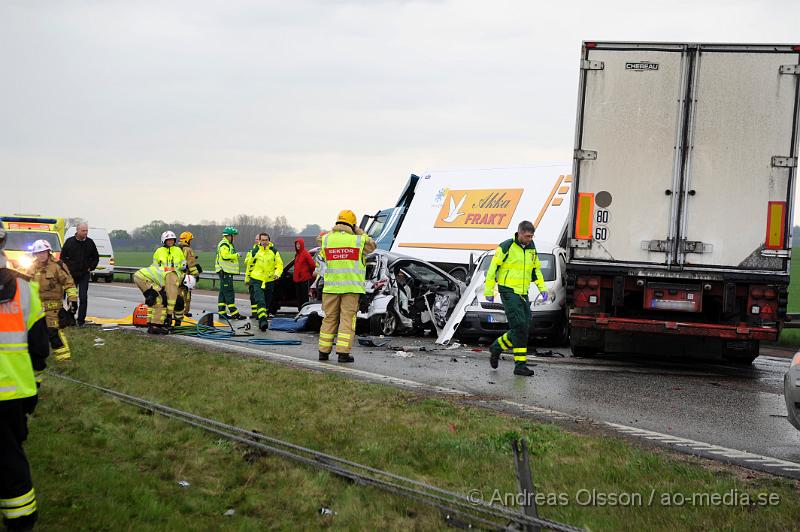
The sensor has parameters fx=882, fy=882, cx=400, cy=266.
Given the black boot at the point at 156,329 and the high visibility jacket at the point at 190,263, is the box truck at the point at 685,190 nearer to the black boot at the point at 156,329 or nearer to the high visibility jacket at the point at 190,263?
the black boot at the point at 156,329

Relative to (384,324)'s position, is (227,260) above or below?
above

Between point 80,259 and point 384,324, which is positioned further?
point 80,259

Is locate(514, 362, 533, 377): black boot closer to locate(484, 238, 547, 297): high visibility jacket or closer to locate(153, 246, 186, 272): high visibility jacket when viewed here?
locate(484, 238, 547, 297): high visibility jacket

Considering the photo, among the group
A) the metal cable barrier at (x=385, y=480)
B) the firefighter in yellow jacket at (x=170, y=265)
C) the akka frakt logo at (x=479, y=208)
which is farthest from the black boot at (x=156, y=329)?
the akka frakt logo at (x=479, y=208)

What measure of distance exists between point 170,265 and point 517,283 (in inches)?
257

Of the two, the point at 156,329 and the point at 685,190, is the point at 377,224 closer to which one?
the point at 156,329

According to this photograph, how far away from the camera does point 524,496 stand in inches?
183

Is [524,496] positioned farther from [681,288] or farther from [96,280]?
[96,280]

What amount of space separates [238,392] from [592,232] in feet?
16.5

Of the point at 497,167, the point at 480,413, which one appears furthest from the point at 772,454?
the point at 497,167

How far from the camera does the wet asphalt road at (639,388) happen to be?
7.15 metres

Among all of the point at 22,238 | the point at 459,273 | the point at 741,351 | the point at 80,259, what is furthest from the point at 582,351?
the point at 22,238

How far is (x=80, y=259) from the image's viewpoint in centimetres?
1513

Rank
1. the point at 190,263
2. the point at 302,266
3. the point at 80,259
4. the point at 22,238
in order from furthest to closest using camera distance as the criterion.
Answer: the point at 22,238 < the point at 190,263 < the point at 302,266 < the point at 80,259
